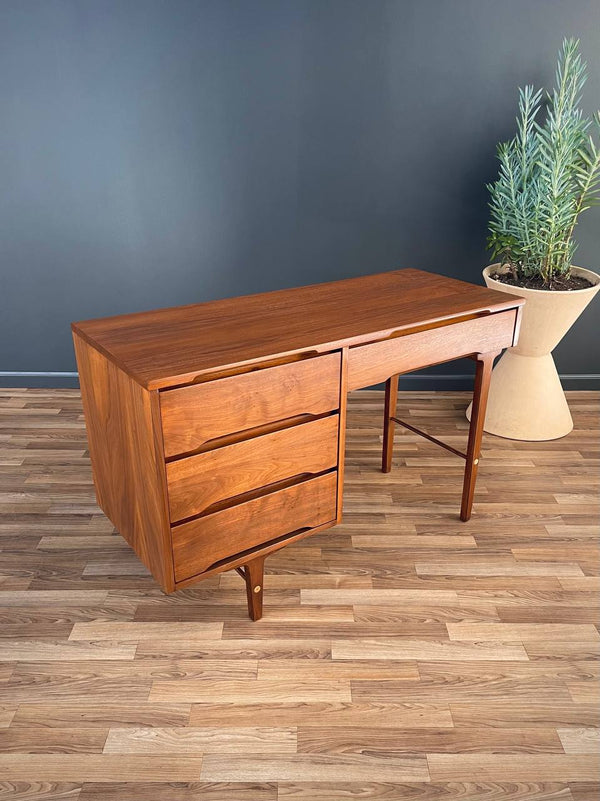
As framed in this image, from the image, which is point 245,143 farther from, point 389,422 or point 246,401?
point 246,401

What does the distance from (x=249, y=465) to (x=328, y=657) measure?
20.6 inches

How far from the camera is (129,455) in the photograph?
151cm

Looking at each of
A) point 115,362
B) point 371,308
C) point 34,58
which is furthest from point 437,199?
point 115,362

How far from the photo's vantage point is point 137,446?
1.45 meters

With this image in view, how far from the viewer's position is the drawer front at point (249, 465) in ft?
4.68

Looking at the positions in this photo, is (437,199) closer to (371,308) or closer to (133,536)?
(371,308)

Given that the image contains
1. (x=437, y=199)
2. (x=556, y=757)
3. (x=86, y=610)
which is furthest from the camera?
(x=437, y=199)

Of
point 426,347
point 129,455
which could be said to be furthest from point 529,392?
point 129,455

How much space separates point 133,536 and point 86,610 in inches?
12.1

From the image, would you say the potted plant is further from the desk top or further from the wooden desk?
the wooden desk

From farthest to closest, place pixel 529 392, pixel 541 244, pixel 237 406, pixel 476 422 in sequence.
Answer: pixel 529 392 < pixel 541 244 < pixel 476 422 < pixel 237 406

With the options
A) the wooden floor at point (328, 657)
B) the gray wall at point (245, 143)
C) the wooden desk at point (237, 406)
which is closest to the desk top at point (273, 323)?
the wooden desk at point (237, 406)

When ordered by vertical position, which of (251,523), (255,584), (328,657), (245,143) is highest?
(245,143)

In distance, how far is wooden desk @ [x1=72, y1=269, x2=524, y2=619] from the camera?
139 cm
